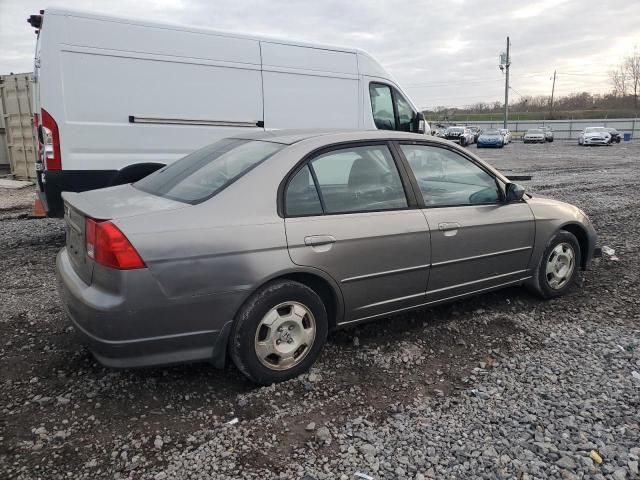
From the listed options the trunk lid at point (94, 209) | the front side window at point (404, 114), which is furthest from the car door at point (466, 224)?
the front side window at point (404, 114)

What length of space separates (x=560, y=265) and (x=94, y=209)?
3.84 metres

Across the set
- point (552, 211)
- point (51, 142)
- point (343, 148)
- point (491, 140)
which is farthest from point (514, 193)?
point (491, 140)

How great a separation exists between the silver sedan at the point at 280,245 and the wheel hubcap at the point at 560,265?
380mm

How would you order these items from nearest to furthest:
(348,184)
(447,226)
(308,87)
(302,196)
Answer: (302,196)
(348,184)
(447,226)
(308,87)

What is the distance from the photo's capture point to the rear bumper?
8.55 ft

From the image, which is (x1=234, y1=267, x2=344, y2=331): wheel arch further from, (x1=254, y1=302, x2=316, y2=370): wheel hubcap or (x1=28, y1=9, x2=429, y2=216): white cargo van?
(x1=28, y1=9, x2=429, y2=216): white cargo van

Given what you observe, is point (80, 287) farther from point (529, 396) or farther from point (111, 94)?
point (111, 94)

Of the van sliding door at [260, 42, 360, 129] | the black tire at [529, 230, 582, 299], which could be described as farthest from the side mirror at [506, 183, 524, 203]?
the van sliding door at [260, 42, 360, 129]

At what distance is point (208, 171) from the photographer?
3.35 metres

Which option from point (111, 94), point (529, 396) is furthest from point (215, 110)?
point (529, 396)

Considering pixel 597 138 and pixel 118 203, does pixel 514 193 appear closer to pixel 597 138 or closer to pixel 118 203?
pixel 118 203

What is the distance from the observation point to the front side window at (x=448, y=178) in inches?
146

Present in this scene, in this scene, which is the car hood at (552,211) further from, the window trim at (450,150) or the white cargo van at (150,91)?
the white cargo van at (150,91)

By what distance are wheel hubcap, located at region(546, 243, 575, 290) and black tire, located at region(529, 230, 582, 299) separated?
2cm
